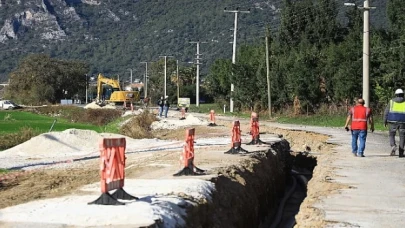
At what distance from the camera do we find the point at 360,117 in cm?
2045

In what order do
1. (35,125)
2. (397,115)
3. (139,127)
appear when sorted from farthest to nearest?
1. (35,125)
2. (139,127)
3. (397,115)

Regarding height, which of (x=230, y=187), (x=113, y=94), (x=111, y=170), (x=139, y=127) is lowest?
(x=139, y=127)

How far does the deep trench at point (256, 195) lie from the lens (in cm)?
1127

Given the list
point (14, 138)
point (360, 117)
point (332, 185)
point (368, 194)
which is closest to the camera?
point (368, 194)

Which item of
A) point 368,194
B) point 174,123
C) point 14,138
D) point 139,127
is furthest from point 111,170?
point 174,123

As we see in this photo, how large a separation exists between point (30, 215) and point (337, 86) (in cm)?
4443

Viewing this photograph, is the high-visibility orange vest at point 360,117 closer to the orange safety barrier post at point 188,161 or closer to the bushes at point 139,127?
the orange safety barrier post at point 188,161

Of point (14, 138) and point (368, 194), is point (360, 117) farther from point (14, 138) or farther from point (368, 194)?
point (14, 138)

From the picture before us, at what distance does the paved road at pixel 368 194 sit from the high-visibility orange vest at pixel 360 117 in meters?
0.86

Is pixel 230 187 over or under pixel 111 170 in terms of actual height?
under

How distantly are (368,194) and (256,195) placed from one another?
2.55 meters

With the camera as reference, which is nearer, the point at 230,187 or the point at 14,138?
the point at 230,187

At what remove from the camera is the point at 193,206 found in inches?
397

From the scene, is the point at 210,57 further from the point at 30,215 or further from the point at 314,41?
the point at 30,215
